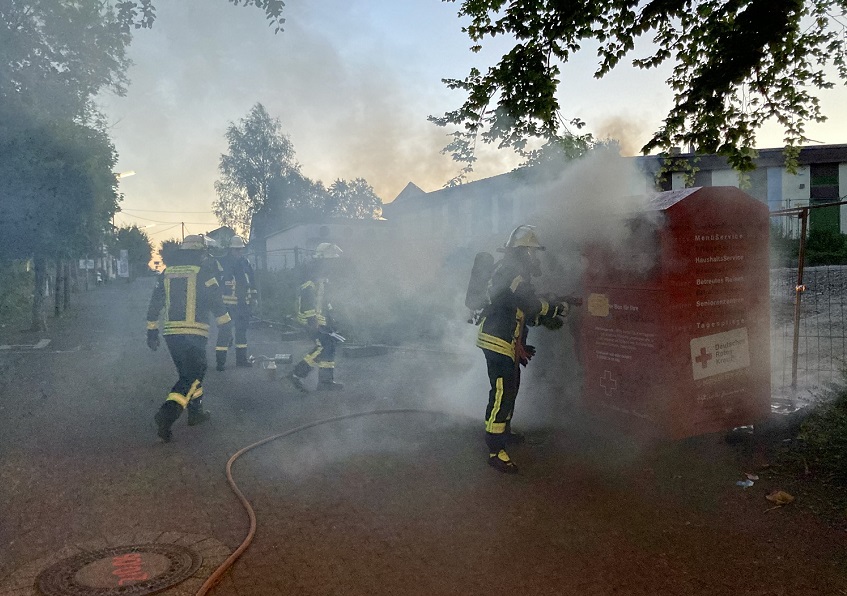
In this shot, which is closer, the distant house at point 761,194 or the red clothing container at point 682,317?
the red clothing container at point 682,317

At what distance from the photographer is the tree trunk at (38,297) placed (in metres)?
15.6

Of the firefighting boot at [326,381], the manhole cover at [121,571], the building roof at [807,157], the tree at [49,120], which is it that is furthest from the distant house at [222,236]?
the building roof at [807,157]

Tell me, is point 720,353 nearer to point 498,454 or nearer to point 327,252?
point 498,454

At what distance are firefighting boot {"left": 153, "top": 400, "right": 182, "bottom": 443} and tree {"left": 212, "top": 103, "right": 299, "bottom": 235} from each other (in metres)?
46.5

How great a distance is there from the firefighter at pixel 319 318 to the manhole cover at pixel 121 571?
4460 millimetres

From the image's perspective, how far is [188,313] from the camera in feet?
20.3

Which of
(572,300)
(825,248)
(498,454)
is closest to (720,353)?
(572,300)

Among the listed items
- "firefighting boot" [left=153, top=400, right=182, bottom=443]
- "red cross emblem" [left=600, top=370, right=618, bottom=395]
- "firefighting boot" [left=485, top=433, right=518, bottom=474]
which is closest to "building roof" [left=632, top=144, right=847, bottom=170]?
"red cross emblem" [left=600, top=370, right=618, bottom=395]

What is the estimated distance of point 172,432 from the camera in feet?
19.8

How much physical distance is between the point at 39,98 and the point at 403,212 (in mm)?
19513

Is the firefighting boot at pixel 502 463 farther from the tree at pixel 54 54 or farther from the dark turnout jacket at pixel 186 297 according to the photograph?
the tree at pixel 54 54

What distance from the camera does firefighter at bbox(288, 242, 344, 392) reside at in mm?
8055

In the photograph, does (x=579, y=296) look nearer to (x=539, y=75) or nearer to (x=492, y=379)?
(x=492, y=379)

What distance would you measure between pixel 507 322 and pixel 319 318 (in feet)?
12.3
